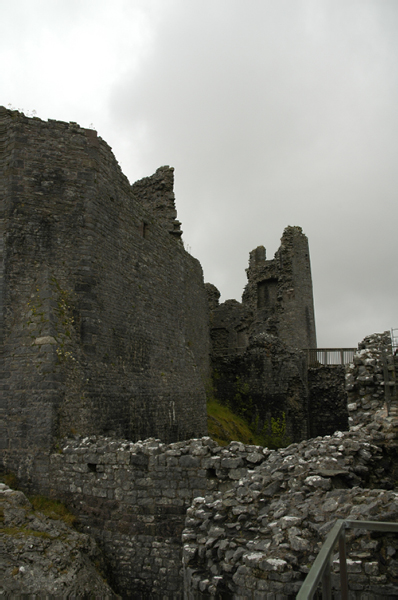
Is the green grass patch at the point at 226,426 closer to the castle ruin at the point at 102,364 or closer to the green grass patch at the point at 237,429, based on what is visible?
the green grass patch at the point at 237,429

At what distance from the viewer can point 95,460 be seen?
824 cm

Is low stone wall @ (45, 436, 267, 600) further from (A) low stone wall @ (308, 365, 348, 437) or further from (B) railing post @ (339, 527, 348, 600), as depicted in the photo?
(A) low stone wall @ (308, 365, 348, 437)

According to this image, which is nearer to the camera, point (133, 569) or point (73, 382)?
point (133, 569)

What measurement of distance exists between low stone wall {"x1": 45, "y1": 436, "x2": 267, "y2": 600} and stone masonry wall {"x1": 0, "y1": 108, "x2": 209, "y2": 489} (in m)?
1.17

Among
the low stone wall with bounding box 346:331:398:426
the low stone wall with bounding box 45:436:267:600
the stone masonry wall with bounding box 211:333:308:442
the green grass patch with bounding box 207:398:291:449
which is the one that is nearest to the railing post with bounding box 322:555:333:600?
the low stone wall with bounding box 45:436:267:600

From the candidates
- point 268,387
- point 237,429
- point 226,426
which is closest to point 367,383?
point 226,426

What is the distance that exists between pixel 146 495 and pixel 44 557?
1.82 metres

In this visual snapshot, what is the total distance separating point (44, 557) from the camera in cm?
670

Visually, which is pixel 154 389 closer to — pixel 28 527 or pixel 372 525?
pixel 28 527

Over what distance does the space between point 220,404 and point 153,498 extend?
14.0 meters

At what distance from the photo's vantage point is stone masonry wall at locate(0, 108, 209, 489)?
910 cm

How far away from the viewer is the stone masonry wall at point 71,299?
29.9ft

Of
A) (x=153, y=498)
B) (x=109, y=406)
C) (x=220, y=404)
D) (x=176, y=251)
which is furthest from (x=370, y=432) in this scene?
(x=220, y=404)

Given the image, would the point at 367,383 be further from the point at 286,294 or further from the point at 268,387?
the point at 286,294
